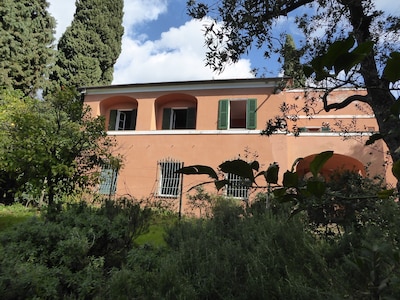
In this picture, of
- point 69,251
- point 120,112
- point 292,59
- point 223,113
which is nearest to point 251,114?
point 223,113

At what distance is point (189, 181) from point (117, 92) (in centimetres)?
599

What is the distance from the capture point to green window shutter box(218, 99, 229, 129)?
1327 centimetres

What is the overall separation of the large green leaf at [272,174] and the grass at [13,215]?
7.30 m

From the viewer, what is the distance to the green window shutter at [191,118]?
14.5m

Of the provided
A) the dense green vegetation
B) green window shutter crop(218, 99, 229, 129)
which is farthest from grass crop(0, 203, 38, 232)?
green window shutter crop(218, 99, 229, 129)

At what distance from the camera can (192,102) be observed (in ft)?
48.9

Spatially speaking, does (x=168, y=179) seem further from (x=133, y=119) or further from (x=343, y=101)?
(x=343, y=101)

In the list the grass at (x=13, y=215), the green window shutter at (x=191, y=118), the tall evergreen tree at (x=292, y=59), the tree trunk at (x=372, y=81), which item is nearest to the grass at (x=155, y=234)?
the grass at (x=13, y=215)

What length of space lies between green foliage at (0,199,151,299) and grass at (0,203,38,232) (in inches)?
102

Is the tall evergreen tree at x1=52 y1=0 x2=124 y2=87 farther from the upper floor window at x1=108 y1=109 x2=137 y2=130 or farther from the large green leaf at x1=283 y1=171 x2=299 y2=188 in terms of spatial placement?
the large green leaf at x1=283 y1=171 x2=299 y2=188

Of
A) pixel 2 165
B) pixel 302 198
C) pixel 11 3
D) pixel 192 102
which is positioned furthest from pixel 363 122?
pixel 11 3

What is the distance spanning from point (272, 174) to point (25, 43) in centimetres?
1882

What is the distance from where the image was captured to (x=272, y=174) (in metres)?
0.75

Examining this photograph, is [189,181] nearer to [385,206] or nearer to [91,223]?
[91,223]
